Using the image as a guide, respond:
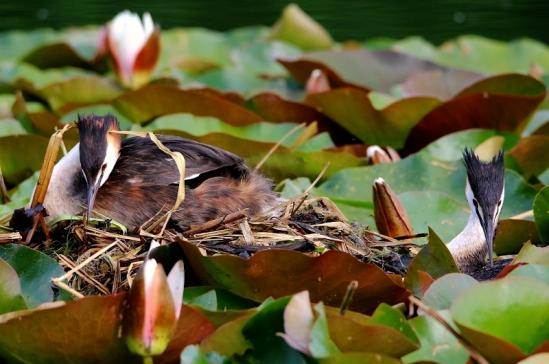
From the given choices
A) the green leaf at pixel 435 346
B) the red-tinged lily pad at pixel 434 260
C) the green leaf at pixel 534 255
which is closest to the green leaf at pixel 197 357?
the green leaf at pixel 435 346

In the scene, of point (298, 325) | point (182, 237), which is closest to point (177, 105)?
point (182, 237)

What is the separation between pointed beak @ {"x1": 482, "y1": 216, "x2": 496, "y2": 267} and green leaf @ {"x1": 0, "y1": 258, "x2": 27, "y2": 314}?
1409mm

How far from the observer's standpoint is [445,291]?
2758 millimetres

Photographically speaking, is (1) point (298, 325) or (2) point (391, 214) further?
(2) point (391, 214)

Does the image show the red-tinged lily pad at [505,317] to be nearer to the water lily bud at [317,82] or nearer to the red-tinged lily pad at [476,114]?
the red-tinged lily pad at [476,114]

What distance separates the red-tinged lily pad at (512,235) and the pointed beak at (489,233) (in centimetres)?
24

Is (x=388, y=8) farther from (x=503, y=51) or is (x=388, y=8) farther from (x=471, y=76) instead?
(x=471, y=76)

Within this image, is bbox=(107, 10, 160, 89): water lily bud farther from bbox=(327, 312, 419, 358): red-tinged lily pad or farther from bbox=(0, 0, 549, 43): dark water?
bbox=(327, 312, 419, 358): red-tinged lily pad

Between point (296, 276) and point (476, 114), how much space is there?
2.17m

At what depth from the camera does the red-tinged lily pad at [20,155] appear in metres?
4.37

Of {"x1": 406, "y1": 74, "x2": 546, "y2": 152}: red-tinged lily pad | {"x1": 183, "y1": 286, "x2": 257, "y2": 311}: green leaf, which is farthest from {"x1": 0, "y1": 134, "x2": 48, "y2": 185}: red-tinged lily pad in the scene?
{"x1": 183, "y1": 286, "x2": 257, "y2": 311}: green leaf

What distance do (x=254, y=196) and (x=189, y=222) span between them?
305 millimetres

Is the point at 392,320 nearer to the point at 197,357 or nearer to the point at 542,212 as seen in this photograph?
the point at 197,357

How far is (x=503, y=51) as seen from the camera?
673cm
